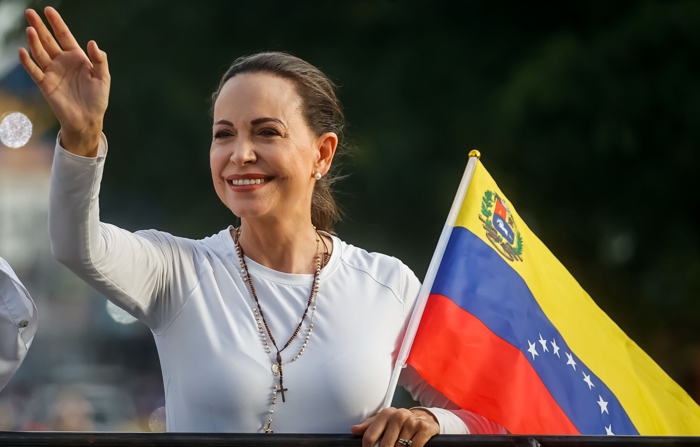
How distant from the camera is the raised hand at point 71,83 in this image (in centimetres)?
A: 126

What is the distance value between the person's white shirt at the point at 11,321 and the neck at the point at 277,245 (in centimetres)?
50

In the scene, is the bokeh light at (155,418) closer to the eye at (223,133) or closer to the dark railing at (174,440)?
the eye at (223,133)

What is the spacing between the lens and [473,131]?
4.48 meters

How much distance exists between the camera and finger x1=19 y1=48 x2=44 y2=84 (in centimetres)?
119

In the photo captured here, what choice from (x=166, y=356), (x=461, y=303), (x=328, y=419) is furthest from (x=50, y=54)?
(x=461, y=303)

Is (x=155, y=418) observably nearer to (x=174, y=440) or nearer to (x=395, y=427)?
(x=395, y=427)

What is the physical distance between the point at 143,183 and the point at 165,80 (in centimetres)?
66

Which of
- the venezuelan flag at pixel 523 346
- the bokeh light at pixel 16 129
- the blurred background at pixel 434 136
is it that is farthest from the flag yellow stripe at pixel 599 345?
the bokeh light at pixel 16 129

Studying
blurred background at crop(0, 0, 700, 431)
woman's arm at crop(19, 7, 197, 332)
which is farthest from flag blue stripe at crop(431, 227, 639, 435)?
blurred background at crop(0, 0, 700, 431)

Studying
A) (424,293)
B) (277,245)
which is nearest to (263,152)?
(277,245)

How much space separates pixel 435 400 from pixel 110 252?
83 centimetres

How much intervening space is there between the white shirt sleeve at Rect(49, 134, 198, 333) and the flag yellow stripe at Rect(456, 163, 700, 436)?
2.38 ft

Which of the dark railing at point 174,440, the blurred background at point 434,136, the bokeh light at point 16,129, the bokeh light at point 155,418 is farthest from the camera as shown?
the bokeh light at point 16,129

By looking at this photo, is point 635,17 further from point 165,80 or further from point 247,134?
point 247,134
